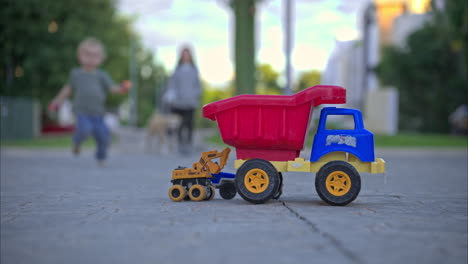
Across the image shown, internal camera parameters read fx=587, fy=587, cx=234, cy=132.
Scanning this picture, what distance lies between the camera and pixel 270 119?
188 inches

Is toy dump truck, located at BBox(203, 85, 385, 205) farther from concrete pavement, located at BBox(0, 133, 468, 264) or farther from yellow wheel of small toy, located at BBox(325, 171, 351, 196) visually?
concrete pavement, located at BBox(0, 133, 468, 264)

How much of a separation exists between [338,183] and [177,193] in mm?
1356

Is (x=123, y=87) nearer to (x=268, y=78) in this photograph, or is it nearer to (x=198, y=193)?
(x=198, y=193)

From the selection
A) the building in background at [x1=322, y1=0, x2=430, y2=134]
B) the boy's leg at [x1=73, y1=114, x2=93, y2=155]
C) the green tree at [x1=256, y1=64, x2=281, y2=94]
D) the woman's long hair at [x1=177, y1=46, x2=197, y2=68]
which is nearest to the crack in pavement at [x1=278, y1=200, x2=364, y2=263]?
the boy's leg at [x1=73, y1=114, x2=93, y2=155]

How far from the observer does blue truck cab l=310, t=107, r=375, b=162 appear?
4730 millimetres

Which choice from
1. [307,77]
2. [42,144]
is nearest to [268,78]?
[307,77]

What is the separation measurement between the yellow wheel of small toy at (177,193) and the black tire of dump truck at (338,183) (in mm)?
1133

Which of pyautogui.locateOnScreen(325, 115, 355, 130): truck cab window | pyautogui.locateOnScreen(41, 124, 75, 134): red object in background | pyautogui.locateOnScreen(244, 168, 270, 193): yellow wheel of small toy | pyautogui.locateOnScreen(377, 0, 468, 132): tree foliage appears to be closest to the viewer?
pyautogui.locateOnScreen(244, 168, 270, 193): yellow wheel of small toy

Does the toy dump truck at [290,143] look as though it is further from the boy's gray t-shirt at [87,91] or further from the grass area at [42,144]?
the grass area at [42,144]

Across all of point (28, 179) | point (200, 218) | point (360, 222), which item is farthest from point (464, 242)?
point (28, 179)

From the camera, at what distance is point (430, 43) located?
126 feet

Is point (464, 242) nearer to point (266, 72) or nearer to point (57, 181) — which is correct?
point (57, 181)

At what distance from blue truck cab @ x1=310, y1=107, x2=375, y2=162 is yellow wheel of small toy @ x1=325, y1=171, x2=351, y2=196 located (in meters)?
0.21

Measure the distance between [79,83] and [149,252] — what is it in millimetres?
6842
